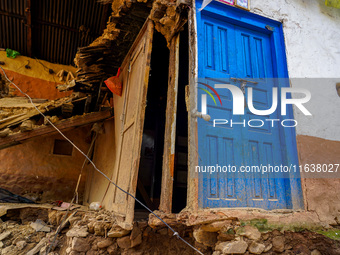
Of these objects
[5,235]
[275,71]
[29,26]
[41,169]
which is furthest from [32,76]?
[275,71]

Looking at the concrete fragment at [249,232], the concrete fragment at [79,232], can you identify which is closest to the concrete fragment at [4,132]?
the concrete fragment at [79,232]

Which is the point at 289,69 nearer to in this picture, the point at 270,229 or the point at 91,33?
the point at 270,229

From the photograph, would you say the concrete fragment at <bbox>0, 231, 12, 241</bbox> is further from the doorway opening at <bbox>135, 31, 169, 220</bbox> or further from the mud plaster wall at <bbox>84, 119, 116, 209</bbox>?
the doorway opening at <bbox>135, 31, 169, 220</bbox>

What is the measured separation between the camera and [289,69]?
375cm

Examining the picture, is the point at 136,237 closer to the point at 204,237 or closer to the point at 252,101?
the point at 204,237

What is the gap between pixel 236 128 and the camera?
3.38 metres

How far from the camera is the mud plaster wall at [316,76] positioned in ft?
10.6

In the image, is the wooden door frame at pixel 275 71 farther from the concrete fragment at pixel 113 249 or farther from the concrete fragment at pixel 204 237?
the concrete fragment at pixel 113 249

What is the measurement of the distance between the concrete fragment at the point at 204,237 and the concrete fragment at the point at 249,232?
1.03 ft

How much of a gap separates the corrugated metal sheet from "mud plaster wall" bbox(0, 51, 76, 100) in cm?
34

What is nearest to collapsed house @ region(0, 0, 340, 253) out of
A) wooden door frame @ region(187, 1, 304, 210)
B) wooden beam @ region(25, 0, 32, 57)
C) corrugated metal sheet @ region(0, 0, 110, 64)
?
wooden door frame @ region(187, 1, 304, 210)

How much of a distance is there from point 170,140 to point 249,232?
143 cm

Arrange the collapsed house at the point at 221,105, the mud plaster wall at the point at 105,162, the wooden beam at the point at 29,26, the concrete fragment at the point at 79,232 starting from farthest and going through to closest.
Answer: the wooden beam at the point at 29,26
the mud plaster wall at the point at 105,162
the concrete fragment at the point at 79,232
the collapsed house at the point at 221,105

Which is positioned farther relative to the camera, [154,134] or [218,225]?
[154,134]
